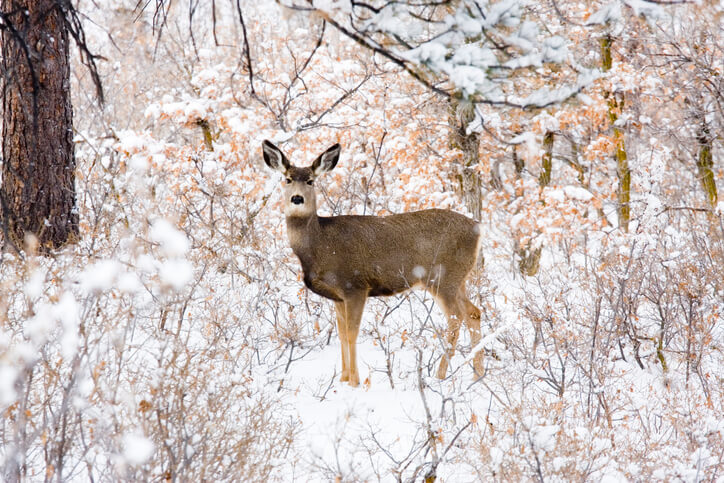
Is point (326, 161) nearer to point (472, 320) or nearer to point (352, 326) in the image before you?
point (352, 326)

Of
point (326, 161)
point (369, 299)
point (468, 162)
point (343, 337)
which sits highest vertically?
point (468, 162)

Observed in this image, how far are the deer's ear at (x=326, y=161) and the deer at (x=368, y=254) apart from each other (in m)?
0.01

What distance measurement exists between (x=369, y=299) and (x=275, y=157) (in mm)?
2838

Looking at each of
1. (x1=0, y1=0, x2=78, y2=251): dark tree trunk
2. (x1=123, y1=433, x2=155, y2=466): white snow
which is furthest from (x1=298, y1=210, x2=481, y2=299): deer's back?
(x1=0, y1=0, x2=78, y2=251): dark tree trunk

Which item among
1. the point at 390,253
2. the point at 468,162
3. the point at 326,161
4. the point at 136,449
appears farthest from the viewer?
the point at 468,162

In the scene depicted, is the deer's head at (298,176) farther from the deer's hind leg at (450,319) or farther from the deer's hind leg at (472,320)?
the deer's hind leg at (472,320)

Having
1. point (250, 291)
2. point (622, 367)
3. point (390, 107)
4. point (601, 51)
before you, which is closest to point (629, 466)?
point (622, 367)

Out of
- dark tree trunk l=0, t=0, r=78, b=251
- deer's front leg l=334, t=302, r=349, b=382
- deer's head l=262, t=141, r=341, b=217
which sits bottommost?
deer's front leg l=334, t=302, r=349, b=382

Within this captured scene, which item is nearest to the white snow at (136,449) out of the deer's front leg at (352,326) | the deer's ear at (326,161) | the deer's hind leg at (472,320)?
the deer's front leg at (352,326)

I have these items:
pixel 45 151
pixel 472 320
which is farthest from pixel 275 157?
pixel 45 151

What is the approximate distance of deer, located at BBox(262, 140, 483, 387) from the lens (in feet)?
21.3

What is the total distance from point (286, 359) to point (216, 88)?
620 cm

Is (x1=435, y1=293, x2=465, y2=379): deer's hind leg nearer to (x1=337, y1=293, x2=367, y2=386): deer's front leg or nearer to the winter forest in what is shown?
the winter forest

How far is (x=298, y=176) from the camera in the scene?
6562 mm
